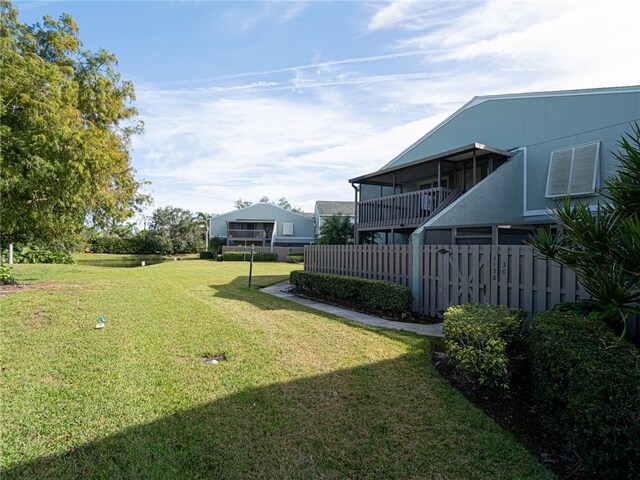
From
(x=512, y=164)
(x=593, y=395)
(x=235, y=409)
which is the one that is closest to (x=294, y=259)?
(x=512, y=164)

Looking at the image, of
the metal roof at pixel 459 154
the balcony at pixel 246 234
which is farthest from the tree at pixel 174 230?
the metal roof at pixel 459 154

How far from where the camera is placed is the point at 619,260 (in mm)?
3533

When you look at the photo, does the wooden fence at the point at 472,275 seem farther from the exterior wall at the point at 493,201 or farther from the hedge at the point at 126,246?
the hedge at the point at 126,246

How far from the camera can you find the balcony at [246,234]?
42156 millimetres

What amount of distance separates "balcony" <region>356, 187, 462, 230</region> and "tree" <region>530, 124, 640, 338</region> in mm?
7699

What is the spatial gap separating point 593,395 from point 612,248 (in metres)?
1.72

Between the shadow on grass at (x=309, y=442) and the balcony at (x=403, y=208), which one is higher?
the balcony at (x=403, y=208)

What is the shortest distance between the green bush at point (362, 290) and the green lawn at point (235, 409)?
1880mm

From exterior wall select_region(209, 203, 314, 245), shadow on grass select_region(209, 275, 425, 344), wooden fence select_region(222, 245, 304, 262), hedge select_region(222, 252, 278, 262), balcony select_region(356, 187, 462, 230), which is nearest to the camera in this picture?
shadow on grass select_region(209, 275, 425, 344)

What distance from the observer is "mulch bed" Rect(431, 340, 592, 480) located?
9.32 feet

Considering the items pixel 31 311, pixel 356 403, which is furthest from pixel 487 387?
pixel 31 311

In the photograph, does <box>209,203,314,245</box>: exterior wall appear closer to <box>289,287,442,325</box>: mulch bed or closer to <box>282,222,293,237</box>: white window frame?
<box>282,222,293,237</box>: white window frame

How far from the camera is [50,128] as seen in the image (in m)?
9.23

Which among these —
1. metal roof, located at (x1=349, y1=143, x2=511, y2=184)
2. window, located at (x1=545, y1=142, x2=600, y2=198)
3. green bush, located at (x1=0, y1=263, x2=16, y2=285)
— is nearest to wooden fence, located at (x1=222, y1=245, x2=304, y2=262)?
metal roof, located at (x1=349, y1=143, x2=511, y2=184)
